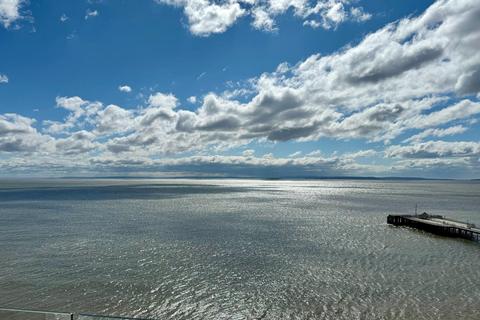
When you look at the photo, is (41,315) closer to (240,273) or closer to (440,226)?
(240,273)

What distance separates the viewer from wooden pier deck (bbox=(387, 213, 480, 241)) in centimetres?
4144

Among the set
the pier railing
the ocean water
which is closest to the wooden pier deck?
the ocean water

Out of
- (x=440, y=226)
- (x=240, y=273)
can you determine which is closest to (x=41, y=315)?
(x=240, y=273)

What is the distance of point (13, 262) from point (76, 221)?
24246mm

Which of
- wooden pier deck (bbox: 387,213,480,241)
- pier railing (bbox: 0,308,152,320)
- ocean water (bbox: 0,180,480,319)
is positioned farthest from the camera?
wooden pier deck (bbox: 387,213,480,241)

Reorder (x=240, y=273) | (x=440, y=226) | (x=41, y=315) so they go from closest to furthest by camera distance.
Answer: (x=41, y=315) < (x=240, y=273) < (x=440, y=226)

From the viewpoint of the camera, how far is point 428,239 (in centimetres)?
3994

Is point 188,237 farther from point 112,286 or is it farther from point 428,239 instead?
point 428,239

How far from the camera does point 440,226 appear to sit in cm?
4409

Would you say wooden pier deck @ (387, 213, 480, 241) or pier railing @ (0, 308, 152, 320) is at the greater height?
pier railing @ (0, 308, 152, 320)

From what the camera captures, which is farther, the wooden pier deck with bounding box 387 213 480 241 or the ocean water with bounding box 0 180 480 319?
the wooden pier deck with bounding box 387 213 480 241

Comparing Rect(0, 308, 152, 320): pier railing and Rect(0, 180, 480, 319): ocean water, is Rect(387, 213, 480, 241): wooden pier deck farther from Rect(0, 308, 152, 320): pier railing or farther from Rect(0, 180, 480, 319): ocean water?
Rect(0, 308, 152, 320): pier railing

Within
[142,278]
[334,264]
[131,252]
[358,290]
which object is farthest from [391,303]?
[131,252]

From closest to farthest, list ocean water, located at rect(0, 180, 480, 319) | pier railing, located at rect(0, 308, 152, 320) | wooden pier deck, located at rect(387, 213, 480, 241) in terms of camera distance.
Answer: pier railing, located at rect(0, 308, 152, 320)
ocean water, located at rect(0, 180, 480, 319)
wooden pier deck, located at rect(387, 213, 480, 241)
